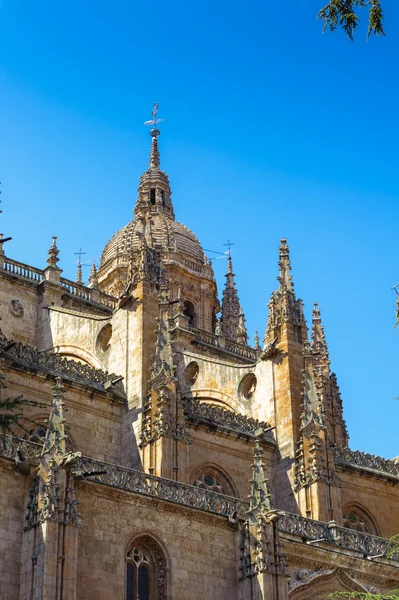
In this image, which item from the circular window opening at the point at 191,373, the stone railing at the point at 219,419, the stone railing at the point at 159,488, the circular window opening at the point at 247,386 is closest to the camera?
the stone railing at the point at 159,488

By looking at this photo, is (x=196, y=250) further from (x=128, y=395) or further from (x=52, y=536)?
(x=52, y=536)

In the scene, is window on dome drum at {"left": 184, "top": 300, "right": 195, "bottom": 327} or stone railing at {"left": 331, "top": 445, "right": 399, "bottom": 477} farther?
window on dome drum at {"left": 184, "top": 300, "right": 195, "bottom": 327}

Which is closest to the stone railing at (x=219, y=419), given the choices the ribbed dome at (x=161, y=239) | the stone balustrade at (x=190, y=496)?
the stone balustrade at (x=190, y=496)

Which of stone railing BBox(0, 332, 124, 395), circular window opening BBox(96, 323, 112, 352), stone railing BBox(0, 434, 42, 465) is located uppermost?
Result: circular window opening BBox(96, 323, 112, 352)

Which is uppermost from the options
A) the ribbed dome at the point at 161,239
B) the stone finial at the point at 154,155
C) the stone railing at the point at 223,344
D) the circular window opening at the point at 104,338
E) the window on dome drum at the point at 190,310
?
the stone finial at the point at 154,155

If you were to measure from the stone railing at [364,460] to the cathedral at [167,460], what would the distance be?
7 centimetres

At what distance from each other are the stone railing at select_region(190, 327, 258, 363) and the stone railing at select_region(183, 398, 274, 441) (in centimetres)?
1023

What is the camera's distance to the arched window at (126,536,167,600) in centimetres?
2567

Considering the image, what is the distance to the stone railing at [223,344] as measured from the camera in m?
48.1

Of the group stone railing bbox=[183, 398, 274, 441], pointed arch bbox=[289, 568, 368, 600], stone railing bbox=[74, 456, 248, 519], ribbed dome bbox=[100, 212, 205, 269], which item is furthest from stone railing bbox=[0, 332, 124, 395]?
ribbed dome bbox=[100, 212, 205, 269]

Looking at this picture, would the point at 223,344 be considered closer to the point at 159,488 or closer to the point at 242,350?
the point at 242,350

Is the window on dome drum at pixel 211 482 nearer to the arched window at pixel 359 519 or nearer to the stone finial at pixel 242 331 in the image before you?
the arched window at pixel 359 519

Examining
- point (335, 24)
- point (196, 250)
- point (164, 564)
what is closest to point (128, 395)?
point (164, 564)

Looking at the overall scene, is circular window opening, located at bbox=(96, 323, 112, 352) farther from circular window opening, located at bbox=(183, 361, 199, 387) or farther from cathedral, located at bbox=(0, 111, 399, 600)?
circular window opening, located at bbox=(183, 361, 199, 387)
